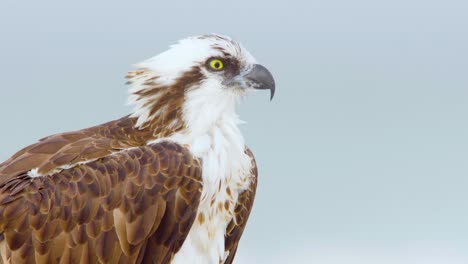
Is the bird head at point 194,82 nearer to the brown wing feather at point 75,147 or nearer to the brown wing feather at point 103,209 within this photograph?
the brown wing feather at point 75,147

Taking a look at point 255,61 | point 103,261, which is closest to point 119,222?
point 103,261

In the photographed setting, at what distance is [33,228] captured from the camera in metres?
29.0

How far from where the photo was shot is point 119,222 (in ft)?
95.6

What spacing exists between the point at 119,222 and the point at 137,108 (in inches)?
54.0

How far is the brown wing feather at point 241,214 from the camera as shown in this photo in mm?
30109

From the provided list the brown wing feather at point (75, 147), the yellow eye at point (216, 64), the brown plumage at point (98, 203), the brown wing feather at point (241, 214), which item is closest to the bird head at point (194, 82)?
the yellow eye at point (216, 64)

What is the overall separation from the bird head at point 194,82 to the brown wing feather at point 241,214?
2.89 feet

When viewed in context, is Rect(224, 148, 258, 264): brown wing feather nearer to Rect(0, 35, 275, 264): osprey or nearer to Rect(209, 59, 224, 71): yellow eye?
Rect(0, 35, 275, 264): osprey

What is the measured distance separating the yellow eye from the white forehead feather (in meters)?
0.07

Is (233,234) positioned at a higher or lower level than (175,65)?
lower

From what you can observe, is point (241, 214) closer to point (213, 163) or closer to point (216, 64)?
point (213, 163)

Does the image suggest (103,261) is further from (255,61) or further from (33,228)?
(255,61)

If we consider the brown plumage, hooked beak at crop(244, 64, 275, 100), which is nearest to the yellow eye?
hooked beak at crop(244, 64, 275, 100)

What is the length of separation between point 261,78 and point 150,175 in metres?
1.73
